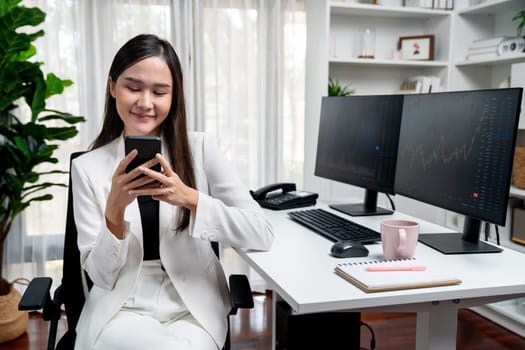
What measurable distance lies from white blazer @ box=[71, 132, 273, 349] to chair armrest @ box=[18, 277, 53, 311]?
4.6 inches

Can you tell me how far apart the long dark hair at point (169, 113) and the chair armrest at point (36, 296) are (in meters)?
0.41

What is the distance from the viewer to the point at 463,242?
1579 mm

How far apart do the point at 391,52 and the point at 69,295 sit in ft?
9.08

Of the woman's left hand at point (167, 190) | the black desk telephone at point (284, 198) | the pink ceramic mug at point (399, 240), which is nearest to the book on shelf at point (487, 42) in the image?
the black desk telephone at point (284, 198)

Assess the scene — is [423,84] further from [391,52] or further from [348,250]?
[348,250]

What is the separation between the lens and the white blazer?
137cm

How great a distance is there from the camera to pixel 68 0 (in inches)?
115

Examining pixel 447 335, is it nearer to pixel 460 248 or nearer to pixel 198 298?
pixel 460 248

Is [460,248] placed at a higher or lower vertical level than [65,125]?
lower

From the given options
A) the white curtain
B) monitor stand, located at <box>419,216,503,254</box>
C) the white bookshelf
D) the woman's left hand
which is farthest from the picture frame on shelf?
the woman's left hand

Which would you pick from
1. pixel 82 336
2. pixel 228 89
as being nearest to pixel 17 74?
pixel 228 89

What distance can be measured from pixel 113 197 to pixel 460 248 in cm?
98

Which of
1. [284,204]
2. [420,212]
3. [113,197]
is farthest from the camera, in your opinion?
[420,212]

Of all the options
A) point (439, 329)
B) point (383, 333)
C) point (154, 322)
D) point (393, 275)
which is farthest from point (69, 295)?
point (383, 333)
